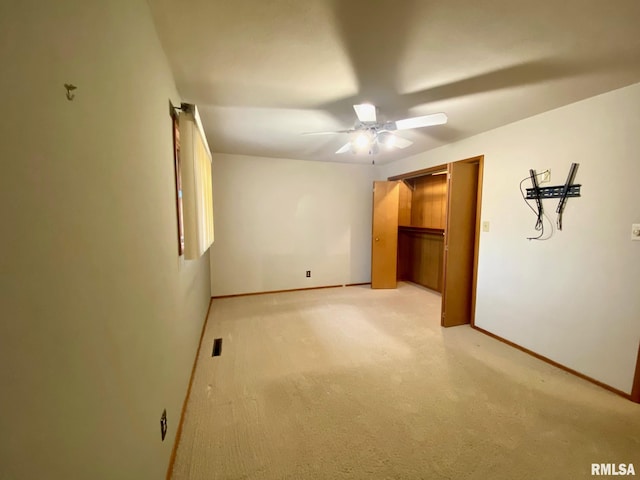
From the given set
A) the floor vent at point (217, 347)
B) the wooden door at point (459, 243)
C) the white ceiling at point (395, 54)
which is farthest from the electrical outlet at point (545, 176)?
the floor vent at point (217, 347)

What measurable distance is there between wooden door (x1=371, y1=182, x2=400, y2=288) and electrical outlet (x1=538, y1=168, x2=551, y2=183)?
7.53 feet

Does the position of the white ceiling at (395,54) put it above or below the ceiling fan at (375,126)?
above

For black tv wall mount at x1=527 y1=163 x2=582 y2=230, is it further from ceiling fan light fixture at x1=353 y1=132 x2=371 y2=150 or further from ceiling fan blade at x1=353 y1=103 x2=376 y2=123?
ceiling fan blade at x1=353 y1=103 x2=376 y2=123

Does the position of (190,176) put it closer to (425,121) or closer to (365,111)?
(365,111)

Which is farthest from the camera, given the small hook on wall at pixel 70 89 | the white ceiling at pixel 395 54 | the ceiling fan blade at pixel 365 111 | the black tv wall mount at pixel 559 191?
the black tv wall mount at pixel 559 191

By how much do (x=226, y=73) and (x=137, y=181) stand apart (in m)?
1.11

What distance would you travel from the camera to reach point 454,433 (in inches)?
63.6

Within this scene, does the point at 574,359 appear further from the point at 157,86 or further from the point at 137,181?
the point at 157,86

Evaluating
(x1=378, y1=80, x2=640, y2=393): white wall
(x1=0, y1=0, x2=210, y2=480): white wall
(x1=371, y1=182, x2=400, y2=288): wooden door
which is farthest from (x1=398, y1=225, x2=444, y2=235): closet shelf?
(x1=0, y1=0, x2=210, y2=480): white wall

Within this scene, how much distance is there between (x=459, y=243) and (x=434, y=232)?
1.48m

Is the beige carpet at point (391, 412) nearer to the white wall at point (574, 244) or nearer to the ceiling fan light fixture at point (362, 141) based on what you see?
the white wall at point (574, 244)

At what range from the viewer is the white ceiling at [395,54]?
47.9 inches

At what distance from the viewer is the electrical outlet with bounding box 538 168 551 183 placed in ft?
7.75

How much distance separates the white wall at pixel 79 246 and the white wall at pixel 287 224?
2.88 meters
